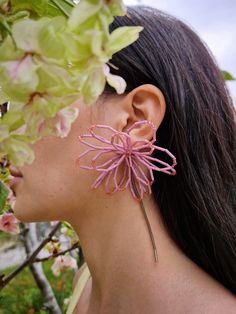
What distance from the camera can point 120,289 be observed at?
1.13 metres

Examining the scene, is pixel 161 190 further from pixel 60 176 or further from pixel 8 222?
pixel 8 222

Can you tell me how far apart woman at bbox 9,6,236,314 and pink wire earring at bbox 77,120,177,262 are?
22 millimetres

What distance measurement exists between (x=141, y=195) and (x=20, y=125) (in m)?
0.57

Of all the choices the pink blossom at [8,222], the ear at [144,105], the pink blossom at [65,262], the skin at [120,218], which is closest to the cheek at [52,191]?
the skin at [120,218]

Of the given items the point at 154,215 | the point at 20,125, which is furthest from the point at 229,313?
the point at 20,125

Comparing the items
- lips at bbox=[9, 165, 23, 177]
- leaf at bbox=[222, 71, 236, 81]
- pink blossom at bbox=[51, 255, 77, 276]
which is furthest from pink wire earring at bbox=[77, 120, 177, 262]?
pink blossom at bbox=[51, 255, 77, 276]

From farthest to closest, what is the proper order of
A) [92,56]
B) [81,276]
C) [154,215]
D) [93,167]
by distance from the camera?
[81,276] → [154,215] → [93,167] → [92,56]

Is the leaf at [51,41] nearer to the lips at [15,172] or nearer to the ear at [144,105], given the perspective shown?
the ear at [144,105]

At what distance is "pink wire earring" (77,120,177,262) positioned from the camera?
0.93 m

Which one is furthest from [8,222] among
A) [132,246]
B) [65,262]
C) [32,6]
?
[65,262]

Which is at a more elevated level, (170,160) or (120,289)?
(170,160)

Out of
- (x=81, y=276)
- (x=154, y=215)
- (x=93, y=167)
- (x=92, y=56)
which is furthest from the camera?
(x=81, y=276)

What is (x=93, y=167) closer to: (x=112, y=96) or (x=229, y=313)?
(x=112, y=96)

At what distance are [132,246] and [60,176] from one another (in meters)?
0.22
